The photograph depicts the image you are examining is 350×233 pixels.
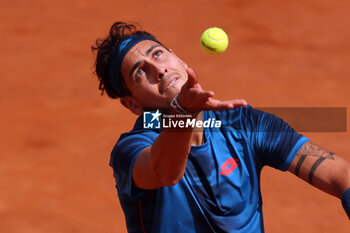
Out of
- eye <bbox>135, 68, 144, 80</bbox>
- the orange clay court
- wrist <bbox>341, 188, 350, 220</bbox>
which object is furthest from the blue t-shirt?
the orange clay court

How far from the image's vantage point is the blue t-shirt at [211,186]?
3326 millimetres

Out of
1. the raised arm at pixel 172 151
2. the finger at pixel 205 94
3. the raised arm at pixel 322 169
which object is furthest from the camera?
the raised arm at pixel 322 169

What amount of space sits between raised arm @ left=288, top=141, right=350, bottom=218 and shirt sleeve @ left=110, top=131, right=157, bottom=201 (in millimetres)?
858

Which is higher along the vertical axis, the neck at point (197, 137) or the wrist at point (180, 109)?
the neck at point (197, 137)

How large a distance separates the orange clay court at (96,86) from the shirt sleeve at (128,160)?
10.6 ft

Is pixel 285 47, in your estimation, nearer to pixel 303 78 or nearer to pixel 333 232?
pixel 303 78

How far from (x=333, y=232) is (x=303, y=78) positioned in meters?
3.51

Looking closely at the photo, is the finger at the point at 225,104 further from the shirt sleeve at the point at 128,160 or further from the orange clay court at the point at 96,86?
the orange clay court at the point at 96,86

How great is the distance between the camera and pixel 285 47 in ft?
34.0

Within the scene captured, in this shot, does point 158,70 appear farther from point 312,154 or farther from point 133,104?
point 312,154

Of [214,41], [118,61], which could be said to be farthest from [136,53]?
[214,41]

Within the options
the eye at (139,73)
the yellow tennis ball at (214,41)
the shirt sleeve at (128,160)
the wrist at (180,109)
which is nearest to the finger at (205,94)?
the wrist at (180,109)

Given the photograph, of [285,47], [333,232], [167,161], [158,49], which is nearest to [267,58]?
[285,47]

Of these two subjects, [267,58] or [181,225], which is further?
[267,58]
